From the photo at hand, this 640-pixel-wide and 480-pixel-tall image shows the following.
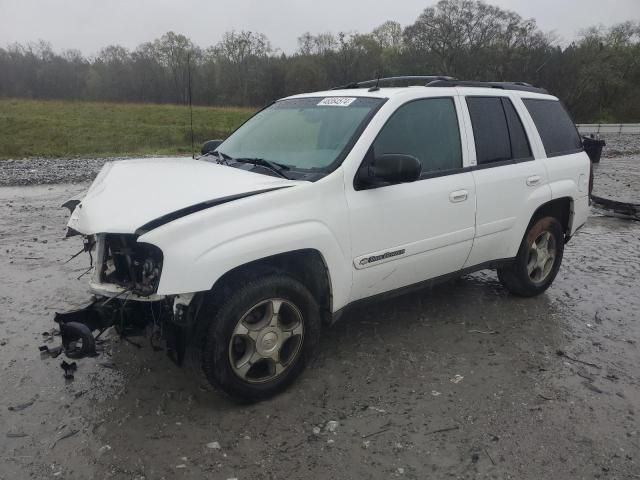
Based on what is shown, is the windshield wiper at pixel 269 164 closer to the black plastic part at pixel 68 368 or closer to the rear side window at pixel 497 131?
the rear side window at pixel 497 131

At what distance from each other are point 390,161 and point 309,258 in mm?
795

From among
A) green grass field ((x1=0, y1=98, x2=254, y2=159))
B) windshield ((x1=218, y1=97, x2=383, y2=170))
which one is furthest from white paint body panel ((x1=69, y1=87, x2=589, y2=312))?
green grass field ((x1=0, y1=98, x2=254, y2=159))

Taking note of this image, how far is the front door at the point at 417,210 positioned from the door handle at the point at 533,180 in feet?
2.59

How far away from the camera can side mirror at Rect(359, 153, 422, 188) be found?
3.29m

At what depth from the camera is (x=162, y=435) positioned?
291 cm

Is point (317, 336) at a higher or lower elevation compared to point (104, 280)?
lower

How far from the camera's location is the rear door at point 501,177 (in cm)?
421

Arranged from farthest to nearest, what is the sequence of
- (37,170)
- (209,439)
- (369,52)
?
(369,52)
(37,170)
(209,439)

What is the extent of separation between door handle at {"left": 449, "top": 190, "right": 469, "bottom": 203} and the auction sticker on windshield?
1.02 m

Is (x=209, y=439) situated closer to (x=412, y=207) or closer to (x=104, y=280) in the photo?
(x=104, y=280)

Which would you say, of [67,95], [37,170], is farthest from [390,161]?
[67,95]

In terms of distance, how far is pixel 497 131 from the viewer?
14.5 feet

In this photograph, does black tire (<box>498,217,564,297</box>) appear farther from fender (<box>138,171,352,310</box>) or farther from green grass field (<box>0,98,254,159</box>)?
green grass field (<box>0,98,254,159</box>)

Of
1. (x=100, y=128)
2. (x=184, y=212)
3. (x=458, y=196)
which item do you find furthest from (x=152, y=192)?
(x=100, y=128)
